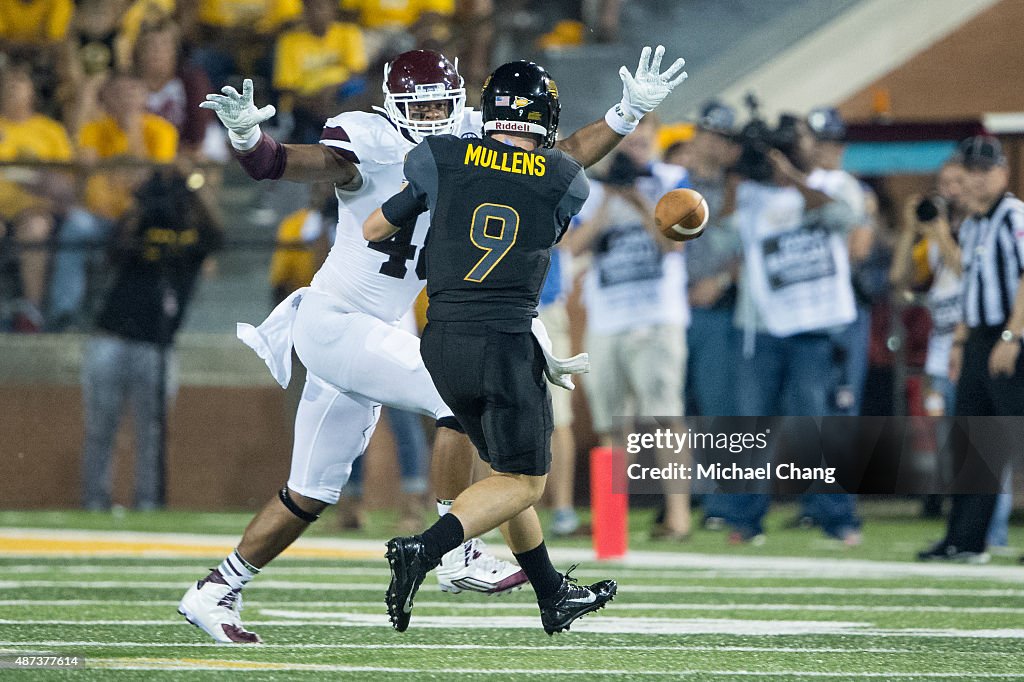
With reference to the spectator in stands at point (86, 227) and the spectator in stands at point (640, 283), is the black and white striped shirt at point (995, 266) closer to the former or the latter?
the spectator in stands at point (640, 283)

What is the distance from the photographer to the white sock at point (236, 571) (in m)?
5.25

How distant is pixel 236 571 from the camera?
5.26 meters

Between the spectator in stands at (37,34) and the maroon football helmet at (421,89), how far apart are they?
6.71m

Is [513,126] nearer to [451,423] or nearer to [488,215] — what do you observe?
[488,215]

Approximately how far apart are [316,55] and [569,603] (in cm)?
737

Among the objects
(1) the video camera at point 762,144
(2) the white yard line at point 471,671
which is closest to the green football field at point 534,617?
(2) the white yard line at point 471,671

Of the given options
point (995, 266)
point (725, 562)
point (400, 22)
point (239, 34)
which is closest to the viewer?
point (725, 562)

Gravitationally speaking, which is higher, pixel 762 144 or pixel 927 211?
pixel 762 144

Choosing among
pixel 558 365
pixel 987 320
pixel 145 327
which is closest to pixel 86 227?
pixel 145 327

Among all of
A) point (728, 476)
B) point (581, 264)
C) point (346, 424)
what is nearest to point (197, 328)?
point (581, 264)

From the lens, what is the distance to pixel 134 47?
11570 millimetres

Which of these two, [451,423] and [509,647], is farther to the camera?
[451,423]

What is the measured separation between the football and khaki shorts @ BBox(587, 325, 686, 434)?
349 cm

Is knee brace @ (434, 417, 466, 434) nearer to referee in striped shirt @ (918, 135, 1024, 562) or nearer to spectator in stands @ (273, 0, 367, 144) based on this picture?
referee in striped shirt @ (918, 135, 1024, 562)
